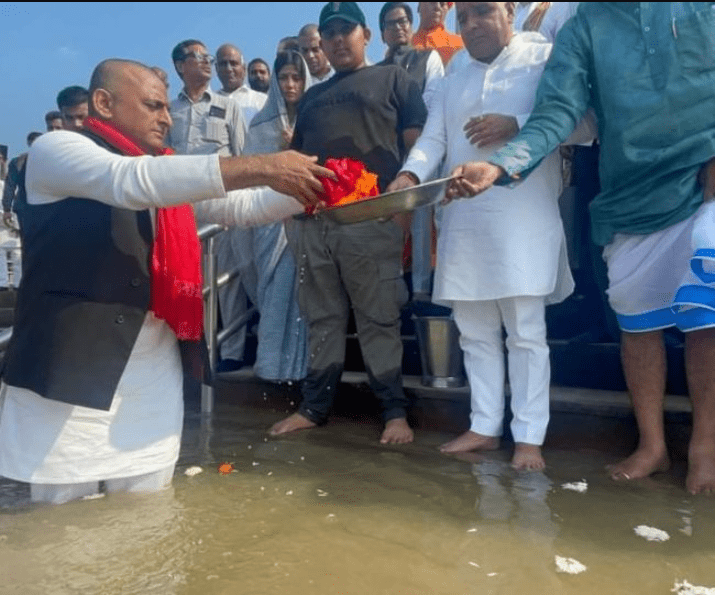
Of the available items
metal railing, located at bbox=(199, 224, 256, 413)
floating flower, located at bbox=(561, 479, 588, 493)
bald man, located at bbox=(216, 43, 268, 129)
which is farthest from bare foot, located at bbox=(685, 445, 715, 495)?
bald man, located at bbox=(216, 43, 268, 129)

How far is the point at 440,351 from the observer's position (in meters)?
3.64

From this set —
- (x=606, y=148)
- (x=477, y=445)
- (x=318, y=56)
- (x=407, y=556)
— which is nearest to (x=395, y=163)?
(x=606, y=148)

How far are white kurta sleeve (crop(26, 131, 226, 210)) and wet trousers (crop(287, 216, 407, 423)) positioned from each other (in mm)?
1301

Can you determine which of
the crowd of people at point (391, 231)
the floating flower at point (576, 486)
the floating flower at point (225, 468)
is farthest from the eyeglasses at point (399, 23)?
the floating flower at point (576, 486)

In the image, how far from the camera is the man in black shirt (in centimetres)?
353

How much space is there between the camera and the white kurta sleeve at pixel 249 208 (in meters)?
2.83

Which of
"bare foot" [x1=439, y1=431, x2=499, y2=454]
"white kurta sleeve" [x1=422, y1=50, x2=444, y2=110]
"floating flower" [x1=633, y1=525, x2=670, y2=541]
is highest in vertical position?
"white kurta sleeve" [x1=422, y1=50, x2=444, y2=110]

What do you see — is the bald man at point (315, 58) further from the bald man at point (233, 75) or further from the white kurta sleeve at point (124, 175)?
the white kurta sleeve at point (124, 175)

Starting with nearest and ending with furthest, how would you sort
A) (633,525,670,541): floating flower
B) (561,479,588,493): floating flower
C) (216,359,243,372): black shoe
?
(633,525,670,541): floating flower → (561,479,588,493): floating flower → (216,359,243,372): black shoe

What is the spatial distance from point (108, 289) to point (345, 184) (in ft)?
2.92

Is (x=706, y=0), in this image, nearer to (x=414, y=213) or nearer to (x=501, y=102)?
(x=501, y=102)

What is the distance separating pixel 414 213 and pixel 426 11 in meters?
1.89

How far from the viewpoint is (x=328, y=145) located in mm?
3609

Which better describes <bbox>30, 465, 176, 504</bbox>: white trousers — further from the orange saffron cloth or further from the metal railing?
the orange saffron cloth
